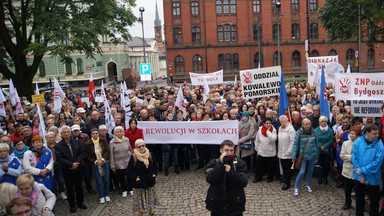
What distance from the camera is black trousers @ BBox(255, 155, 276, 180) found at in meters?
8.15

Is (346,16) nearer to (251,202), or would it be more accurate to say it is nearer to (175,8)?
(175,8)

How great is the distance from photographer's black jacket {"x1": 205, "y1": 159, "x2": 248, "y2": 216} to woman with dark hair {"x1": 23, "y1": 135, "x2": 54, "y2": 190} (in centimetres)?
341

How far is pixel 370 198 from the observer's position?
5.70 metres

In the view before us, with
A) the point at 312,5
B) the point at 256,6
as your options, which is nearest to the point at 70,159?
the point at 256,6

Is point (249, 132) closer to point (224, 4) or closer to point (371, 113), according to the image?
point (371, 113)

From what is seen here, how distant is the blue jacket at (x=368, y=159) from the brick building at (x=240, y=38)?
43.0 meters

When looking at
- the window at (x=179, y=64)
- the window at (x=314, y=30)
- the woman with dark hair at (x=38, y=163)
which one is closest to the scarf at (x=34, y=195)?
the woman with dark hair at (x=38, y=163)

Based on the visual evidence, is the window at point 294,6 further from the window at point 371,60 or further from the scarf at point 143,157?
the scarf at point 143,157

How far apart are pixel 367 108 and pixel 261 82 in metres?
3.26

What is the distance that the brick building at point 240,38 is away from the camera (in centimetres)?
4753

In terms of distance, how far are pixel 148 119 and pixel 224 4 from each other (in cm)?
4145

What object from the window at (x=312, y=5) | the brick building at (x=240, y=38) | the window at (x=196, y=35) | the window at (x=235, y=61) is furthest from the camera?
the window at (x=235, y=61)

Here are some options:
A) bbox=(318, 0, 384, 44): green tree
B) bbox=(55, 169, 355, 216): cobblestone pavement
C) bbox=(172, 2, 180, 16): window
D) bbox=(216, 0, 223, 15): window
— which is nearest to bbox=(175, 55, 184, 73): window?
bbox=(172, 2, 180, 16): window

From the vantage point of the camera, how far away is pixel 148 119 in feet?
32.0
